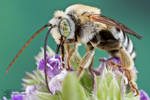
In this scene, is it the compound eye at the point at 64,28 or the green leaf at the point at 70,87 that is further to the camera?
the compound eye at the point at 64,28

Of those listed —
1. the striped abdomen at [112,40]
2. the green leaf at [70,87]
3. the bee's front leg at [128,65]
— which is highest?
the striped abdomen at [112,40]

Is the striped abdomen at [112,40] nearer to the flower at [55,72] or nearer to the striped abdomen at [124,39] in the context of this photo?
the striped abdomen at [124,39]

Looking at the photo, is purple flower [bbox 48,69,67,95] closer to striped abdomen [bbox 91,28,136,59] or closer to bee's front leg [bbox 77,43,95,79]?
bee's front leg [bbox 77,43,95,79]

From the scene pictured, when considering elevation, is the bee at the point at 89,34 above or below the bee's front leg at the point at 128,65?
above

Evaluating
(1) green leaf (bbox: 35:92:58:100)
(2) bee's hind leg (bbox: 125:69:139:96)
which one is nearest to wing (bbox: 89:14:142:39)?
(2) bee's hind leg (bbox: 125:69:139:96)

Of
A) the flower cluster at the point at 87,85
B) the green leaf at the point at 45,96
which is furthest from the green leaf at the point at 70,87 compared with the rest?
the green leaf at the point at 45,96

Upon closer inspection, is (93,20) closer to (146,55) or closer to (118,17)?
(146,55)

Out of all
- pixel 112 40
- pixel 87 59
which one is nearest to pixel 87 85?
pixel 87 59

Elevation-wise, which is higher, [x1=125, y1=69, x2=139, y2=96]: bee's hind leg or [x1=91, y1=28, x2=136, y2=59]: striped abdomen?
[x1=91, y1=28, x2=136, y2=59]: striped abdomen
